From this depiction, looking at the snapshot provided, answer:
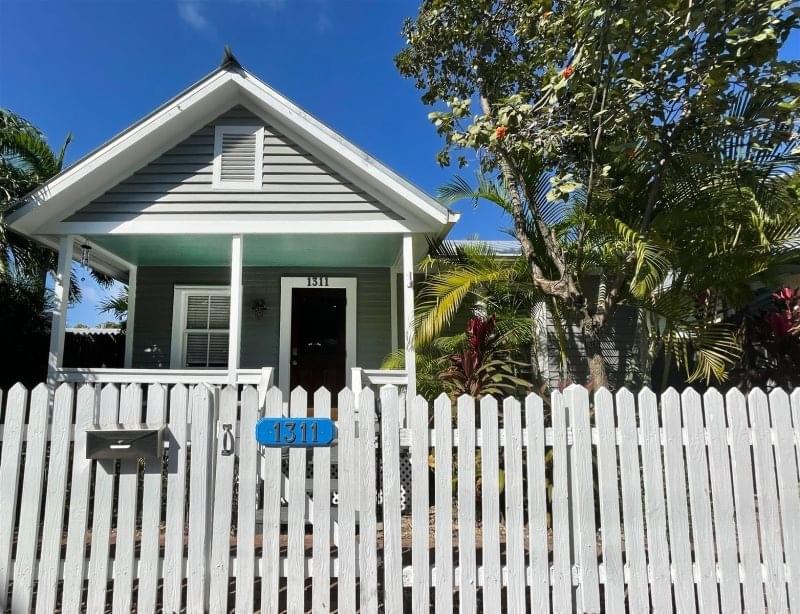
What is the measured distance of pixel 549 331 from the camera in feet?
26.4

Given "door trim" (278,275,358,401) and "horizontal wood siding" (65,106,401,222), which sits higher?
"horizontal wood siding" (65,106,401,222)

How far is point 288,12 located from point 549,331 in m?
7.97

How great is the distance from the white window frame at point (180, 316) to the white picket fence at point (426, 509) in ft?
17.7

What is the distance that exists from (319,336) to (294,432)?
552 centimetres

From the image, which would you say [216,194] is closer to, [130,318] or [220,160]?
[220,160]

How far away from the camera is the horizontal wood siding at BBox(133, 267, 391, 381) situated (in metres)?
8.30

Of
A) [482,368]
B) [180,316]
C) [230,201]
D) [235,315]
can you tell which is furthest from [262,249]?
[482,368]

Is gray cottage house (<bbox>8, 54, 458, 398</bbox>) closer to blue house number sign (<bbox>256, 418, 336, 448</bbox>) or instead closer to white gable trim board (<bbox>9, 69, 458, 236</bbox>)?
white gable trim board (<bbox>9, 69, 458, 236</bbox>)

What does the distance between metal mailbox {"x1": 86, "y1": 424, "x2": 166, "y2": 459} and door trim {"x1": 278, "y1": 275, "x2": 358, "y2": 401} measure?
505cm

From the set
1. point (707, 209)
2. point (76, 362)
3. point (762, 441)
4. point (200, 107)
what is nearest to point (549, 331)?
point (707, 209)

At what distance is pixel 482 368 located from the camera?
567 cm

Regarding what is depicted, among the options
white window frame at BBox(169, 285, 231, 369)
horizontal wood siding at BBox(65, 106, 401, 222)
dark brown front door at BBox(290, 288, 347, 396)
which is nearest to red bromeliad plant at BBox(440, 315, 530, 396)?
horizontal wood siding at BBox(65, 106, 401, 222)

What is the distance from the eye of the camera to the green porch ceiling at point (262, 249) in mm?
6734

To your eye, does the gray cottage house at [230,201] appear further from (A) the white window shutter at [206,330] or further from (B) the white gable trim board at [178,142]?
(A) the white window shutter at [206,330]
